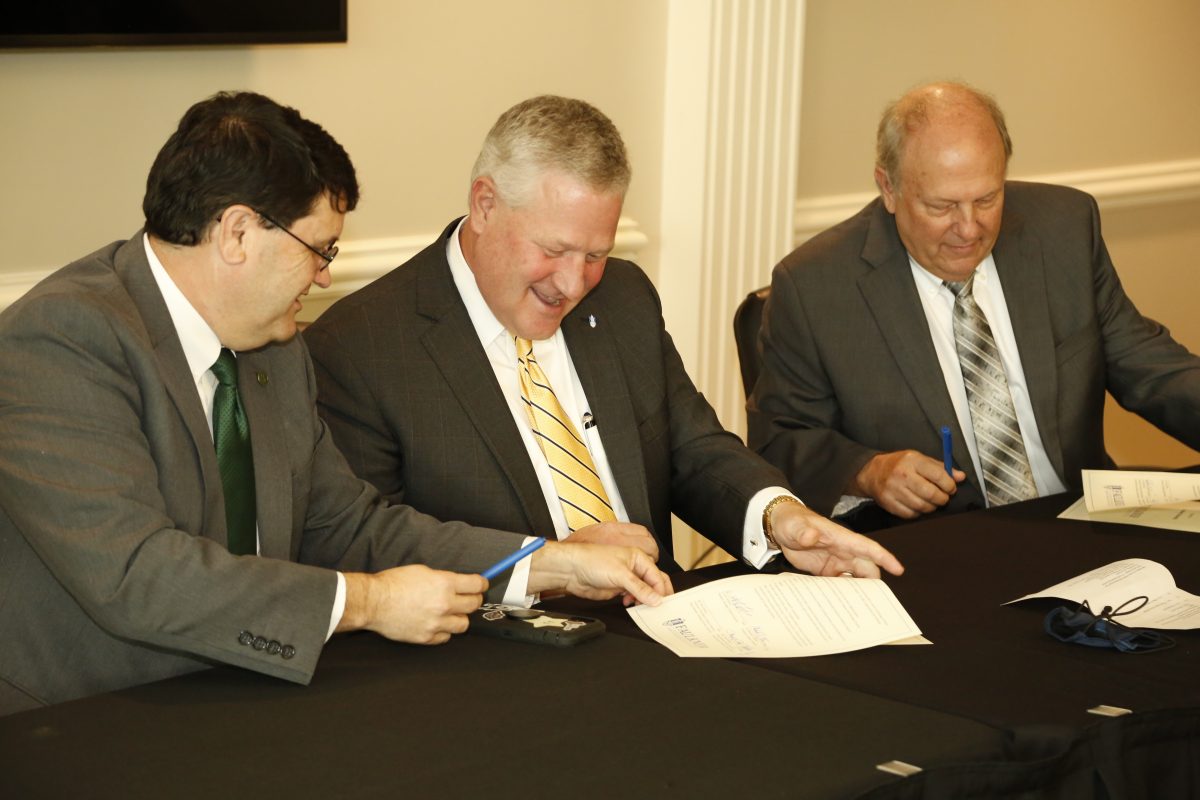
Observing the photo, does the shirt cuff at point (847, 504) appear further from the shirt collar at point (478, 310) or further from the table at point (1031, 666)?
the shirt collar at point (478, 310)

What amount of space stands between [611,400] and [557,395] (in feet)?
0.33

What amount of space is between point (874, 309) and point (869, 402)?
200 millimetres

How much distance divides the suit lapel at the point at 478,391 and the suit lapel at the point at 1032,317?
120cm

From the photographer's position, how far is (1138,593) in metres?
2.32

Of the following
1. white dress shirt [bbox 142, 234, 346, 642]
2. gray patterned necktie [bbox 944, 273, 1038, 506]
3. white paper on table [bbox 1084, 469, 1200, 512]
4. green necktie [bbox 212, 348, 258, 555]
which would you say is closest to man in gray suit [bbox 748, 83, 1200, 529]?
gray patterned necktie [bbox 944, 273, 1038, 506]

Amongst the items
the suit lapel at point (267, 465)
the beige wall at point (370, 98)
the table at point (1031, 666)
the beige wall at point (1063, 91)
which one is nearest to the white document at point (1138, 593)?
the table at point (1031, 666)

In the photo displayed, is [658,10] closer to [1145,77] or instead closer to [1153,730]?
[1145,77]

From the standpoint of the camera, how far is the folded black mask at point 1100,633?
211 cm

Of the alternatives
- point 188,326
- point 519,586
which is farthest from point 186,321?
point 519,586

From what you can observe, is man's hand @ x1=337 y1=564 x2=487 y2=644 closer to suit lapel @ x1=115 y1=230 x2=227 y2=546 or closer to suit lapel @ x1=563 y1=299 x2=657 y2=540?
suit lapel @ x1=115 y1=230 x2=227 y2=546

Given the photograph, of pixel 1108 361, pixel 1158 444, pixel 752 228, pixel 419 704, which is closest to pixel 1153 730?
pixel 419 704

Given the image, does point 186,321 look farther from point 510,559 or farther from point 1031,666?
point 1031,666

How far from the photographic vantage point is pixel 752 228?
457 centimetres

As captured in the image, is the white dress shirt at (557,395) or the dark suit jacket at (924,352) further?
the dark suit jacket at (924,352)
